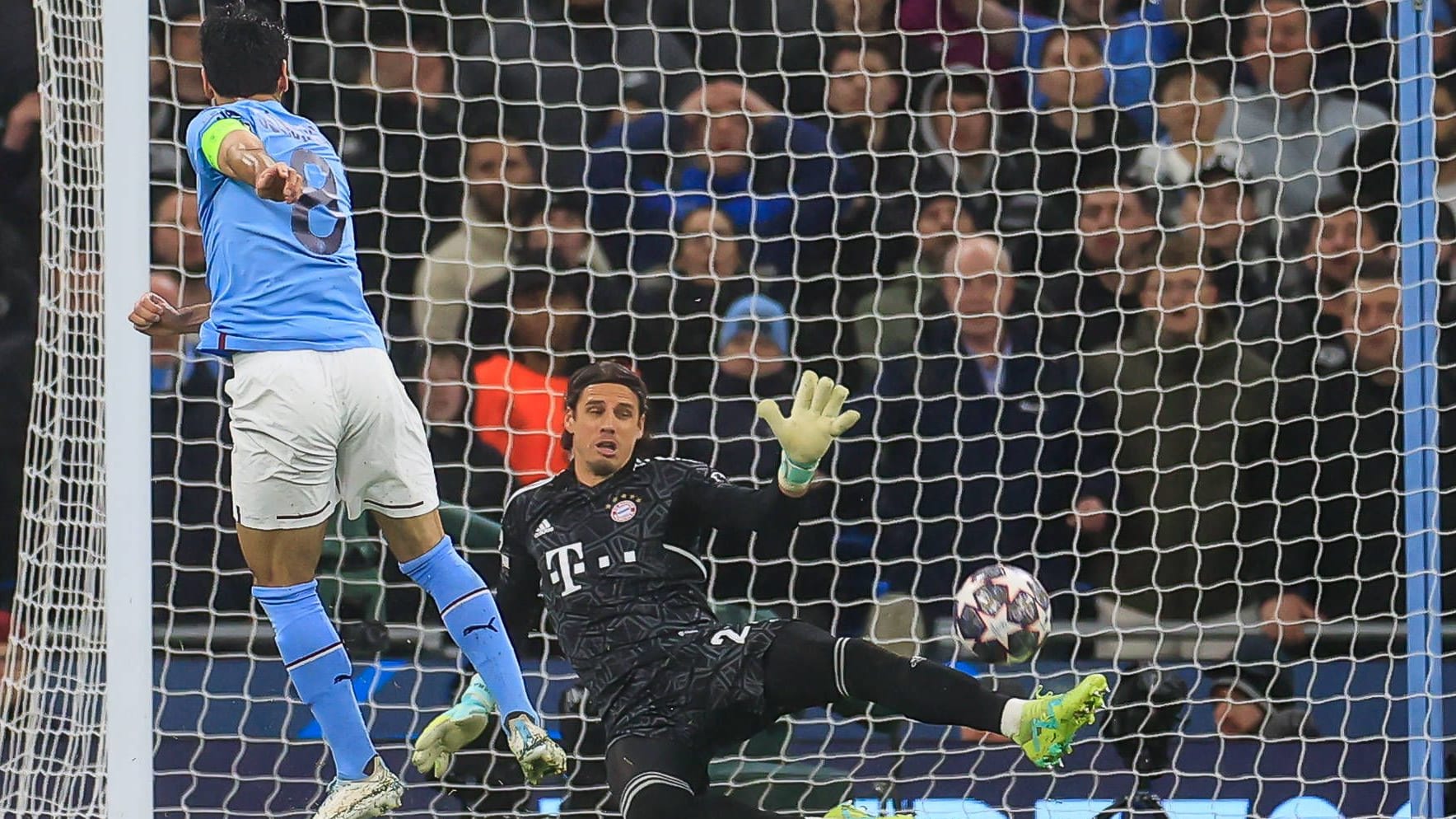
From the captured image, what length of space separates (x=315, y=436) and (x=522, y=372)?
4.84 ft

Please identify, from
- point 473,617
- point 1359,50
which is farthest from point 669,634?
point 1359,50

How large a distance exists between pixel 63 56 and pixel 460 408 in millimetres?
1502

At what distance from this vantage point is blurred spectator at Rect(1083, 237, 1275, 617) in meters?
5.73

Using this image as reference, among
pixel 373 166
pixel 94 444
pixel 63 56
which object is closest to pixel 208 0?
pixel 373 166

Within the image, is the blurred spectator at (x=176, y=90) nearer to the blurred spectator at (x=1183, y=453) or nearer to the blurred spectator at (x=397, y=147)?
the blurred spectator at (x=397, y=147)

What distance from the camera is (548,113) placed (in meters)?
6.05

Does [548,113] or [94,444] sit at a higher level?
[548,113]

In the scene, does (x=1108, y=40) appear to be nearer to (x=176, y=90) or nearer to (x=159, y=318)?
(x=176, y=90)

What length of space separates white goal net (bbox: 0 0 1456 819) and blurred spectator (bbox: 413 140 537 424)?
0.6 inches

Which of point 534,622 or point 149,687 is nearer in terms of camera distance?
point 149,687

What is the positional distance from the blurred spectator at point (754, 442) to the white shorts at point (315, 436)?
1.37 m

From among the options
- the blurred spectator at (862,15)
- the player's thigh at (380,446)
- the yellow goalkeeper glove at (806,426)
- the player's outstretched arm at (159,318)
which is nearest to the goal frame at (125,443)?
the player's outstretched arm at (159,318)

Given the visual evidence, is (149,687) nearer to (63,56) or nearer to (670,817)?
(670,817)

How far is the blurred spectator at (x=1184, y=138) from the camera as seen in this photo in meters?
5.90
